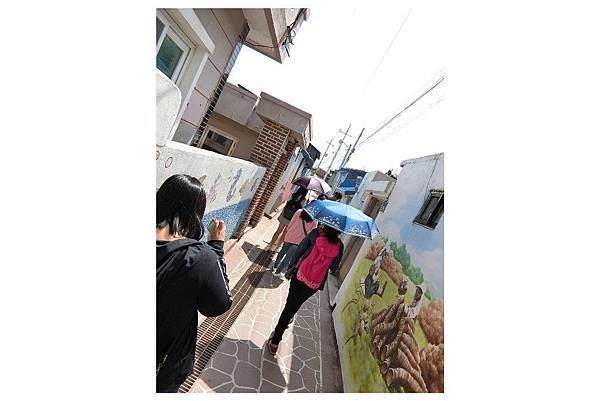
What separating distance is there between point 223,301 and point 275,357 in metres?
2.94

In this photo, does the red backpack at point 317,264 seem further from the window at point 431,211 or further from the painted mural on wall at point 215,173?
the painted mural on wall at point 215,173

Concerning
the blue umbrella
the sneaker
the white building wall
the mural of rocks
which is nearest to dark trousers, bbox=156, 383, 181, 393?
the mural of rocks

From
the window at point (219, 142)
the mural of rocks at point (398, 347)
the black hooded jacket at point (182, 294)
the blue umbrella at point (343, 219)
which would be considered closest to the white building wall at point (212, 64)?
the blue umbrella at point (343, 219)

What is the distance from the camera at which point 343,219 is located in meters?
4.44

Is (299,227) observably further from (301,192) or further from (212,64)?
(212,64)

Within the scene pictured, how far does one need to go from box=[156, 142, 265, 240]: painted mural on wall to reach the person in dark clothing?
0.91 meters

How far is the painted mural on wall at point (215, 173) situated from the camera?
2.67 meters

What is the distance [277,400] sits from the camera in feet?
5.31

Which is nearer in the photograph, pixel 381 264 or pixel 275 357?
pixel 275 357

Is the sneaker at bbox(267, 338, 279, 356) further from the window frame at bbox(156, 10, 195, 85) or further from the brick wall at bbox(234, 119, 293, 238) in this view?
the brick wall at bbox(234, 119, 293, 238)


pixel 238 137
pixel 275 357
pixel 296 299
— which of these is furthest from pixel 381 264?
pixel 238 137

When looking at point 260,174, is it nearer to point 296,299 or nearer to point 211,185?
point 211,185

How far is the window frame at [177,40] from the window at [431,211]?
138 inches
